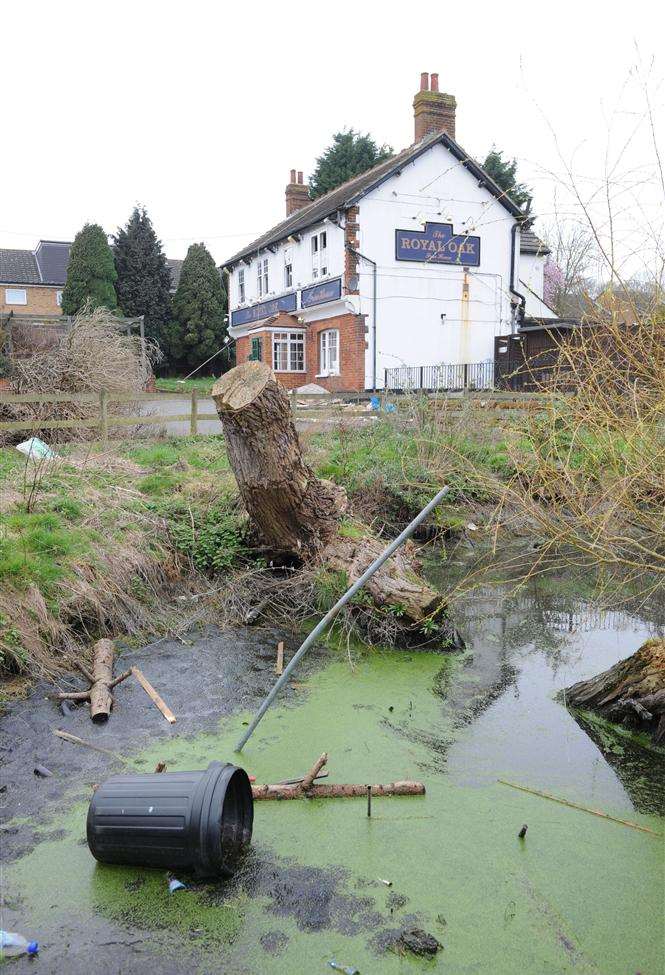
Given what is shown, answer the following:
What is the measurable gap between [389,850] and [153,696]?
2.28m

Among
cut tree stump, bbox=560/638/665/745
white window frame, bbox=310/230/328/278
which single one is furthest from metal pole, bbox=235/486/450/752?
white window frame, bbox=310/230/328/278

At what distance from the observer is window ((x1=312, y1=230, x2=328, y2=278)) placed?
2553cm

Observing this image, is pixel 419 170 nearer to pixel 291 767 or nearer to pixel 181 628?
pixel 181 628

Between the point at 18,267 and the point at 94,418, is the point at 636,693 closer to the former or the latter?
the point at 94,418

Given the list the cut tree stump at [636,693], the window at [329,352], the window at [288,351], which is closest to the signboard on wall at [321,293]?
the window at [329,352]

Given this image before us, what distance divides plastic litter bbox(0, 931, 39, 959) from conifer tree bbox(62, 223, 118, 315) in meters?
31.6

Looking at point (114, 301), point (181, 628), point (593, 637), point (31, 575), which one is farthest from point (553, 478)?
point (114, 301)

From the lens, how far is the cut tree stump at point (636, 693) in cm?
487

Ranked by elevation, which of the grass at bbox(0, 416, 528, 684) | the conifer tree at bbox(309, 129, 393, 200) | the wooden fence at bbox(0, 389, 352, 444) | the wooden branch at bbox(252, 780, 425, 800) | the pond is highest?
the conifer tree at bbox(309, 129, 393, 200)

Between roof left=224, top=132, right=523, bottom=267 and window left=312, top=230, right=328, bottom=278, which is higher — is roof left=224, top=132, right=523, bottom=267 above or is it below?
above

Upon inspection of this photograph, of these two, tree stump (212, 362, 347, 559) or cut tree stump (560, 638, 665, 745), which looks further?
tree stump (212, 362, 347, 559)

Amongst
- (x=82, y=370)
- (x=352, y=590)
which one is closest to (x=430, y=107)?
(x=82, y=370)

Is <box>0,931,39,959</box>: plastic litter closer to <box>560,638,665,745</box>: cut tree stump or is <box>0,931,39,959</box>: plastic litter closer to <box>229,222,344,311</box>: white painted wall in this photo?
<box>560,638,665,745</box>: cut tree stump

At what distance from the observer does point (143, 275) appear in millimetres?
34469
